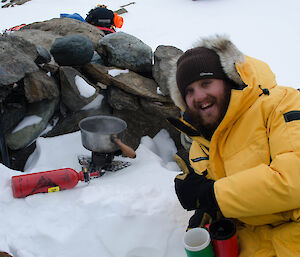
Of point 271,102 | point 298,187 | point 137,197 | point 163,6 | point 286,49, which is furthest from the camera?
point 163,6

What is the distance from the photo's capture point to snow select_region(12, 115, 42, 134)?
13.0 feet

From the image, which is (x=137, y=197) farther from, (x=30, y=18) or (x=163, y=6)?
(x=163, y=6)

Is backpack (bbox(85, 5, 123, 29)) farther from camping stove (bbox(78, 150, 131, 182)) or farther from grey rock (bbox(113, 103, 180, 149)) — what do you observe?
camping stove (bbox(78, 150, 131, 182))

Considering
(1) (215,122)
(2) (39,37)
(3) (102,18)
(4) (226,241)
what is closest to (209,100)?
(1) (215,122)

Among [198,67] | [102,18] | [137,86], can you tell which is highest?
[198,67]

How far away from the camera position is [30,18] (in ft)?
53.8

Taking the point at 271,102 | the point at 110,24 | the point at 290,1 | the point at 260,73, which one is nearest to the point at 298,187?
the point at 271,102

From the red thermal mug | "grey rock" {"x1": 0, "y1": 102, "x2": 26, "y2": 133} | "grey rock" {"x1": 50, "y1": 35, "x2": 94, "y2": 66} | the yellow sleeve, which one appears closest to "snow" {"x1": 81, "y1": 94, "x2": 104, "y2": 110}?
"grey rock" {"x1": 50, "y1": 35, "x2": 94, "y2": 66}

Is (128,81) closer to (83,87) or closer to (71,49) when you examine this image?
(83,87)

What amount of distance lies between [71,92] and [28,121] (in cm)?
66

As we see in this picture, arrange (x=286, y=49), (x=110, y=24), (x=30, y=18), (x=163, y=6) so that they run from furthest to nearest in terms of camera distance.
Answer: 1. (x=163, y=6)
2. (x=30, y=18)
3. (x=286, y=49)
4. (x=110, y=24)

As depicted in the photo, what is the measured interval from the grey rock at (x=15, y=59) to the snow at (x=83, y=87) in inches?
22.3

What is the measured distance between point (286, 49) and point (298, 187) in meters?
10.4

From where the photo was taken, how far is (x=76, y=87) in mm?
4188
